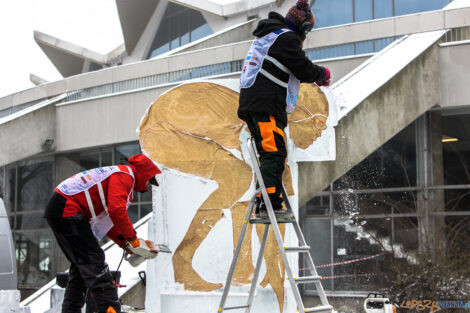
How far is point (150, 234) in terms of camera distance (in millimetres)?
6281

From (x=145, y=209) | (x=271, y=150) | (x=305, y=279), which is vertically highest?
(x=271, y=150)

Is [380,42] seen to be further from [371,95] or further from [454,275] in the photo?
[454,275]

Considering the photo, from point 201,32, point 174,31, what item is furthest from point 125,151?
point 174,31

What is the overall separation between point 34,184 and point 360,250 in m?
12.0

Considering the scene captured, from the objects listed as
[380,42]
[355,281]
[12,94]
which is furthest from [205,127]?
[12,94]

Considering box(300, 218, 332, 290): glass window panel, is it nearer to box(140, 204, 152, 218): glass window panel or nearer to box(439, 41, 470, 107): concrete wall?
box(439, 41, 470, 107): concrete wall

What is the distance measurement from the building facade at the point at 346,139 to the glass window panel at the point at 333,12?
0.13 ft

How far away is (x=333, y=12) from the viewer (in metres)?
21.3

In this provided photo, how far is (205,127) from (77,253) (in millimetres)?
2257

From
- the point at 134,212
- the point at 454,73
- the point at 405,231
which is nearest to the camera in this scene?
the point at 454,73

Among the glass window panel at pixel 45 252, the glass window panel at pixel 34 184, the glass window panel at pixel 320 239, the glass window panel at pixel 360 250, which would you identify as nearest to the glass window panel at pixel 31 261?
the glass window panel at pixel 45 252

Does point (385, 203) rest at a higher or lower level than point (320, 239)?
higher

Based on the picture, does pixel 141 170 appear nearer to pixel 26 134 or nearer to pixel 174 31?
pixel 26 134

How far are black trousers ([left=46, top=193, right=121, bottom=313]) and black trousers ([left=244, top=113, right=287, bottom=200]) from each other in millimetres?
1343
